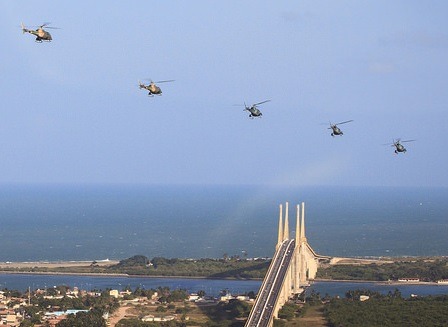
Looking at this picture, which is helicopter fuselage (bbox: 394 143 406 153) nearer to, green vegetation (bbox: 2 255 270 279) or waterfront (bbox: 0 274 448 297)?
waterfront (bbox: 0 274 448 297)

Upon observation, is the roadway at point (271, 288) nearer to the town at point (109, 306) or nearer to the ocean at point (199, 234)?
the town at point (109, 306)

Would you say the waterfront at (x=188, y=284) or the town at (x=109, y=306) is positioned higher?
the waterfront at (x=188, y=284)

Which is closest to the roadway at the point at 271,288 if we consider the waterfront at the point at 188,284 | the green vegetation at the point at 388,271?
the waterfront at the point at 188,284

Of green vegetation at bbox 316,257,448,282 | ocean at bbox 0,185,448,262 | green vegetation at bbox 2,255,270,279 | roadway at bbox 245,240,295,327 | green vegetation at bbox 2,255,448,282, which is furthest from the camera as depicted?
ocean at bbox 0,185,448,262

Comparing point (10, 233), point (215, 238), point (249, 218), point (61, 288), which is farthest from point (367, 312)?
point (249, 218)

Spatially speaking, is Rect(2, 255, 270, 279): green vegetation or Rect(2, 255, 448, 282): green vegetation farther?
Rect(2, 255, 270, 279): green vegetation

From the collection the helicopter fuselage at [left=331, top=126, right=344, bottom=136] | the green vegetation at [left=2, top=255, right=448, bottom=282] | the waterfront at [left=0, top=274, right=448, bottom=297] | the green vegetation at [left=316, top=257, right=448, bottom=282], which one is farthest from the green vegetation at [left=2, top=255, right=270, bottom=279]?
the helicopter fuselage at [left=331, top=126, right=344, bottom=136]
